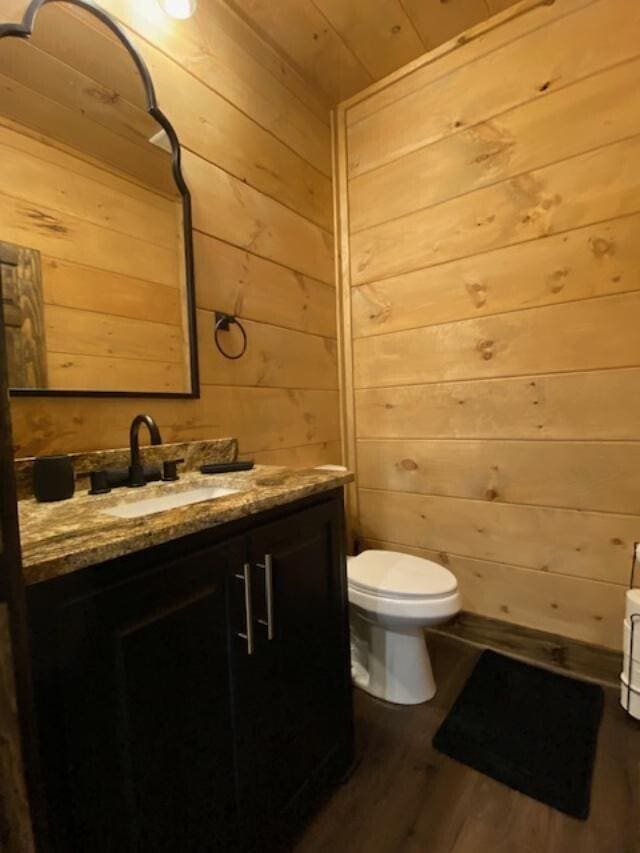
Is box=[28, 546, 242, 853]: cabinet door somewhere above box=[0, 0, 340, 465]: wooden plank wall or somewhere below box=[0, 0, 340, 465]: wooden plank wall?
below

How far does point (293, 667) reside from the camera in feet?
3.27

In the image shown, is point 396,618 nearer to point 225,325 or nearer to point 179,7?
point 225,325

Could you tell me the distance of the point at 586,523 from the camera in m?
1.56

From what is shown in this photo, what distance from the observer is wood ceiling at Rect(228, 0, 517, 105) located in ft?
5.13

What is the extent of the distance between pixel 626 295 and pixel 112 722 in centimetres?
188

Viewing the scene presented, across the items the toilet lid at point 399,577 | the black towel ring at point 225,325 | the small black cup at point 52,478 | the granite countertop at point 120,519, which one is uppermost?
Answer: the black towel ring at point 225,325

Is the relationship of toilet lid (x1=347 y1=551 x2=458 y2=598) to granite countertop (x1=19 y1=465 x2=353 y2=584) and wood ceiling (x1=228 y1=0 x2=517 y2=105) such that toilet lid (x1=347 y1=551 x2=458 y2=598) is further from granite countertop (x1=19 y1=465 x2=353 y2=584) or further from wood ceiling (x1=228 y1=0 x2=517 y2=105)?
wood ceiling (x1=228 y1=0 x2=517 y2=105)

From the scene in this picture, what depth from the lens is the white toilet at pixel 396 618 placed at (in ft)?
4.47

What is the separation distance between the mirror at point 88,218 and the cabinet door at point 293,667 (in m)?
0.71

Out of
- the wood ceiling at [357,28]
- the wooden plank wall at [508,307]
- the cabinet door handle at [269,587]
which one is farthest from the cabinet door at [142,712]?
the wood ceiling at [357,28]

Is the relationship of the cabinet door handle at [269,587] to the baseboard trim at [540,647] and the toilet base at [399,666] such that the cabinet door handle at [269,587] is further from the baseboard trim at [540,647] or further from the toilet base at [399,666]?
the baseboard trim at [540,647]

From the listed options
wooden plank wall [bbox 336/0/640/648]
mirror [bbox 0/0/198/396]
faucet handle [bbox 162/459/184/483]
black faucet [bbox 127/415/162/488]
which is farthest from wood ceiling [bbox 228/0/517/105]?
faucet handle [bbox 162/459/184/483]

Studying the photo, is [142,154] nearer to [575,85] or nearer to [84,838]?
[575,85]

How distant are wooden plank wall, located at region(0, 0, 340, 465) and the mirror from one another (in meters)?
0.07
